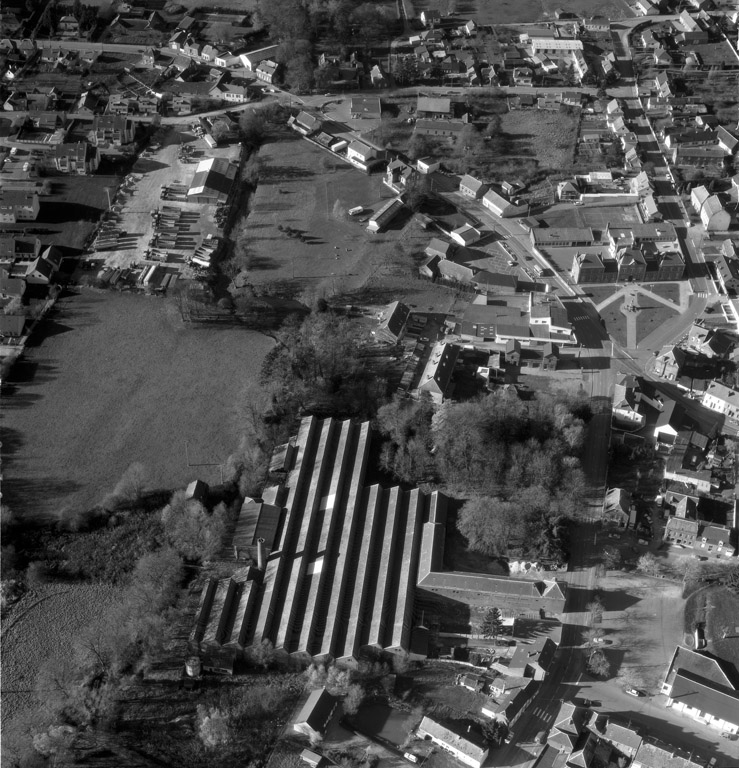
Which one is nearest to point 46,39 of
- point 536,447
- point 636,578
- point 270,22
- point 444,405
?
point 270,22

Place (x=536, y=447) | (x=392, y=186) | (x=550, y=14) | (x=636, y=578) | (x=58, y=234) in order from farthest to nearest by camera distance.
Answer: (x=550, y=14) < (x=392, y=186) < (x=58, y=234) < (x=536, y=447) < (x=636, y=578)

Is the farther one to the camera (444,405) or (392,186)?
(392,186)

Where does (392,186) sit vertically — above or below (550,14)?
below

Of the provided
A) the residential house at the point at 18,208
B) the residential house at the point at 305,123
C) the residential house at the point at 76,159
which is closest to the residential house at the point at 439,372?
the residential house at the point at 305,123

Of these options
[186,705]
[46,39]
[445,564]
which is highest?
[46,39]

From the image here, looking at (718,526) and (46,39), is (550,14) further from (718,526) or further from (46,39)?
(718,526)

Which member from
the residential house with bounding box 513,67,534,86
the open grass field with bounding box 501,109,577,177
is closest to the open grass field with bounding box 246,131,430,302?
the open grass field with bounding box 501,109,577,177
